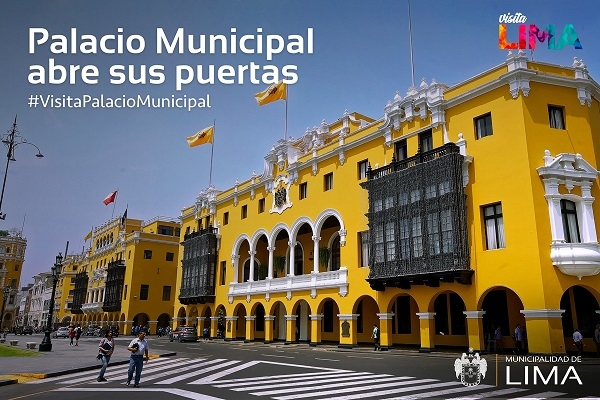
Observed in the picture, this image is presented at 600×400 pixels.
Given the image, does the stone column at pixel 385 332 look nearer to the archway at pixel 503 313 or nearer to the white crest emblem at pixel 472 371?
the archway at pixel 503 313

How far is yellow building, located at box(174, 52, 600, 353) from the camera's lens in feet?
74.1

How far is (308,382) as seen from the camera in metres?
14.8

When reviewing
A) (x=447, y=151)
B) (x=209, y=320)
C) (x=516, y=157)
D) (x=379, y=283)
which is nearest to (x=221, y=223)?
(x=209, y=320)

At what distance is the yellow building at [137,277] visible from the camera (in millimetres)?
63272

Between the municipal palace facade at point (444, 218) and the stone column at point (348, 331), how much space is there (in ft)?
0.30

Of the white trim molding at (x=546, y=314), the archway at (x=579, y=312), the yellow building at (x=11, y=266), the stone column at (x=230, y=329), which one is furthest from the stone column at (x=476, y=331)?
the yellow building at (x=11, y=266)

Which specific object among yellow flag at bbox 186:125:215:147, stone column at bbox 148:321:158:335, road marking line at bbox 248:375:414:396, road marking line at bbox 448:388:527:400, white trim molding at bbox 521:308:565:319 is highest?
yellow flag at bbox 186:125:215:147

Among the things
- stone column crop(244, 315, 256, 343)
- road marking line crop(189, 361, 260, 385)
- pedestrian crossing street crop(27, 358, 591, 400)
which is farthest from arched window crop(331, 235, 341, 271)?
pedestrian crossing street crop(27, 358, 591, 400)

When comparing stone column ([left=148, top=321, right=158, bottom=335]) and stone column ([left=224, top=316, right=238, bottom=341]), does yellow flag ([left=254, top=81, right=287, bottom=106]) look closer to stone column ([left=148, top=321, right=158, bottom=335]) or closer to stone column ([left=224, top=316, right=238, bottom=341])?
stone column ([left=224, top=316, right=238, bottom=341])

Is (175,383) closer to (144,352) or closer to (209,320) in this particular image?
(144,352)

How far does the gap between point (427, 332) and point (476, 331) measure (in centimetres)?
298

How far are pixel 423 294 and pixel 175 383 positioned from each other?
15.9m

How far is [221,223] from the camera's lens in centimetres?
4822

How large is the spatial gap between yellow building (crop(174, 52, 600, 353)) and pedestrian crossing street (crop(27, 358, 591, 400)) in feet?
32.6
